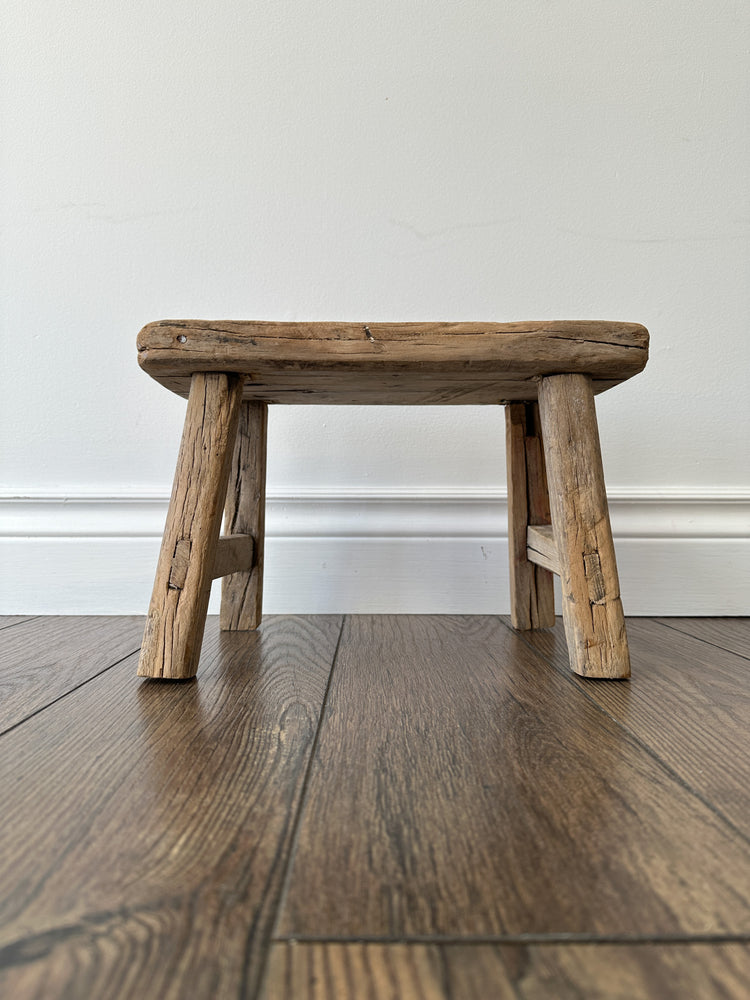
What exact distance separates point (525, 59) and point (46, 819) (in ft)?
4.15

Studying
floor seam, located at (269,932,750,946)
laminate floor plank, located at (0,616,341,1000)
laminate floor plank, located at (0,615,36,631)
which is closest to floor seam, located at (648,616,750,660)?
laminate floor plank, located at (0,616,341,1000)

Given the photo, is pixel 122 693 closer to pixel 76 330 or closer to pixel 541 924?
pixel 541 924

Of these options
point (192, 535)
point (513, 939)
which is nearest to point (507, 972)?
point (513, 939)

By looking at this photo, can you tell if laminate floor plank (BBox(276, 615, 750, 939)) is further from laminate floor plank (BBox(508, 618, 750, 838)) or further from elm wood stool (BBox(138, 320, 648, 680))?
elm wood stool (BBox(138, 320, 648, 680))

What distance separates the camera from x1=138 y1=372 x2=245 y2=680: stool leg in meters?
0.70

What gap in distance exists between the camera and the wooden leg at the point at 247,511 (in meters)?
0.98

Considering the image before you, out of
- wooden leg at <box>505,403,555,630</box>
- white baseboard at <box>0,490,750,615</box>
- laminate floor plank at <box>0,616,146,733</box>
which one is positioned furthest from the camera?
white baseboard at <box>0,490,750,615</box>

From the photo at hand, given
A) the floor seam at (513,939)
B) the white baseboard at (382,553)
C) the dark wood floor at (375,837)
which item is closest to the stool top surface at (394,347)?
the dark wood floor at (375,837)

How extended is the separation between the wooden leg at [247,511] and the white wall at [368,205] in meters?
0.16

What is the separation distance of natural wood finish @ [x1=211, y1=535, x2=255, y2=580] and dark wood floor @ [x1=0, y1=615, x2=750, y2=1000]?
157mm

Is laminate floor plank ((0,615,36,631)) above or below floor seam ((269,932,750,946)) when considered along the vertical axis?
above

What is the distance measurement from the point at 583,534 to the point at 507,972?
0.51m

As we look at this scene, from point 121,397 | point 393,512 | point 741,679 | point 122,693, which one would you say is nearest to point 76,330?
point 121,397

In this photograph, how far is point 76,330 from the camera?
117 centimetres
